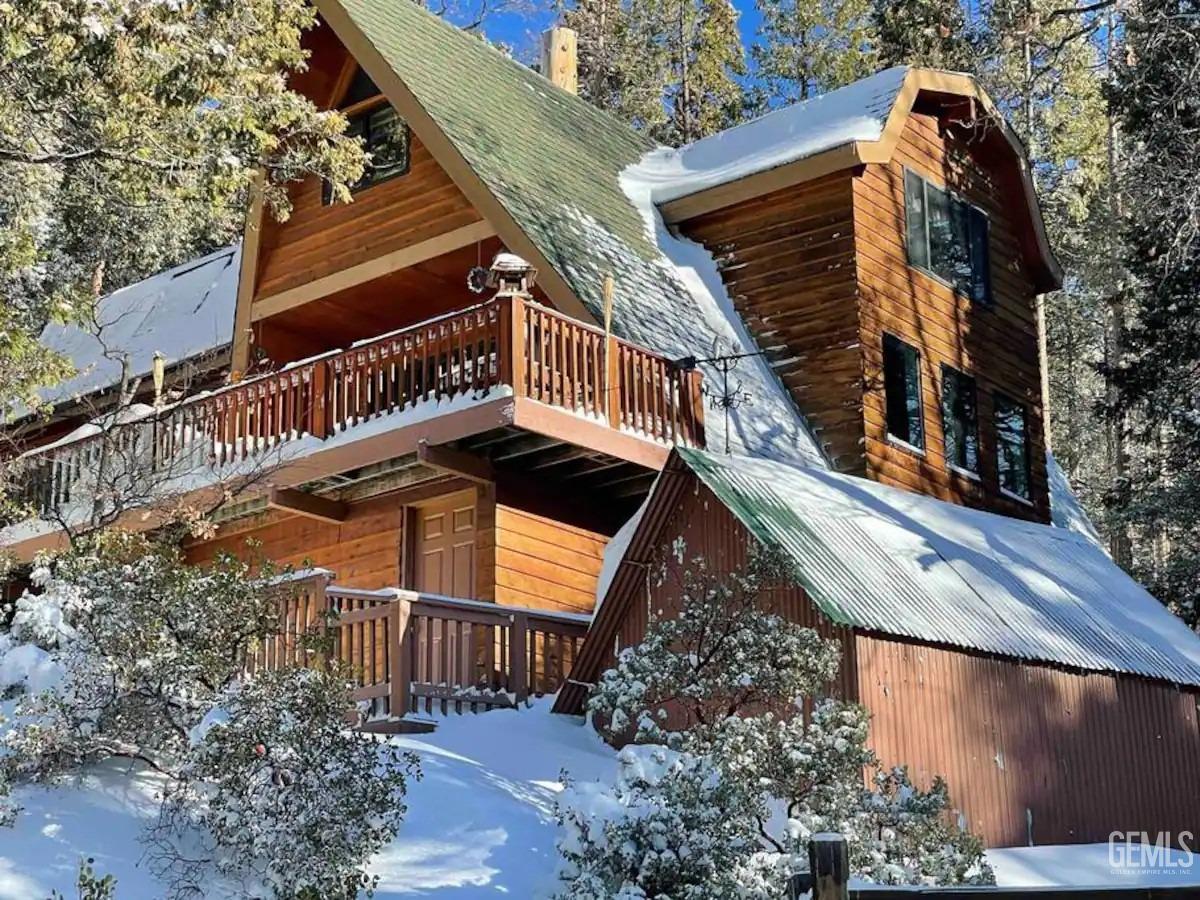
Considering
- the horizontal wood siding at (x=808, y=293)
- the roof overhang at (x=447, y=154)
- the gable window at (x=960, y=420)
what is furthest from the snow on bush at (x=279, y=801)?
the gable window at (x=960, y=420)

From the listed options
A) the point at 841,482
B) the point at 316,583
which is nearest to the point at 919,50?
the point at 841,482

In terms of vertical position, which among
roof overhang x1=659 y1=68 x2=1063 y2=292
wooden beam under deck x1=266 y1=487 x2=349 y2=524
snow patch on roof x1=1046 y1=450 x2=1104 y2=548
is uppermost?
roof overhang x1=659 y1=68 x2=1063 y2=292

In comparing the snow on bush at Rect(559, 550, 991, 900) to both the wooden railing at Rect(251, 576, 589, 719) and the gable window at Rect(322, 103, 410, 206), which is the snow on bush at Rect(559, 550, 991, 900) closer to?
the wooden railing at Rect(251, 576, 589, 719)

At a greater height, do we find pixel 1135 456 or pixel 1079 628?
pixel 1135 456

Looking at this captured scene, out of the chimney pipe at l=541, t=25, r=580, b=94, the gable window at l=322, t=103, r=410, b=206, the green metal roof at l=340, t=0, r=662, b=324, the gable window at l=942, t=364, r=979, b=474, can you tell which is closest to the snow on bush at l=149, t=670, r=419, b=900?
the green metal roof at l=340, t=0, r=662, b=324

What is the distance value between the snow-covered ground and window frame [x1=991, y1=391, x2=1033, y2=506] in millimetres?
8823

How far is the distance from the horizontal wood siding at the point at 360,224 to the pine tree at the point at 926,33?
777 cm

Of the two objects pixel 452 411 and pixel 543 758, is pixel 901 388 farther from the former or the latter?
pixel 543 758

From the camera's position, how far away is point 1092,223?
126 feet

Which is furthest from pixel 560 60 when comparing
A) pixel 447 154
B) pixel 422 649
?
pixel 422 649

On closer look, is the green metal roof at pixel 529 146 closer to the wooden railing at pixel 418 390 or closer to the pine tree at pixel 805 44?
the wooden railing at pixel 418 390

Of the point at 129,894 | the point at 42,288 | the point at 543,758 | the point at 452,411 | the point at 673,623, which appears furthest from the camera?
the point at 42,288

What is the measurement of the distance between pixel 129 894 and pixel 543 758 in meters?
4.51

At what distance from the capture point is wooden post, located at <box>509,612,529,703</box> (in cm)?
1514
